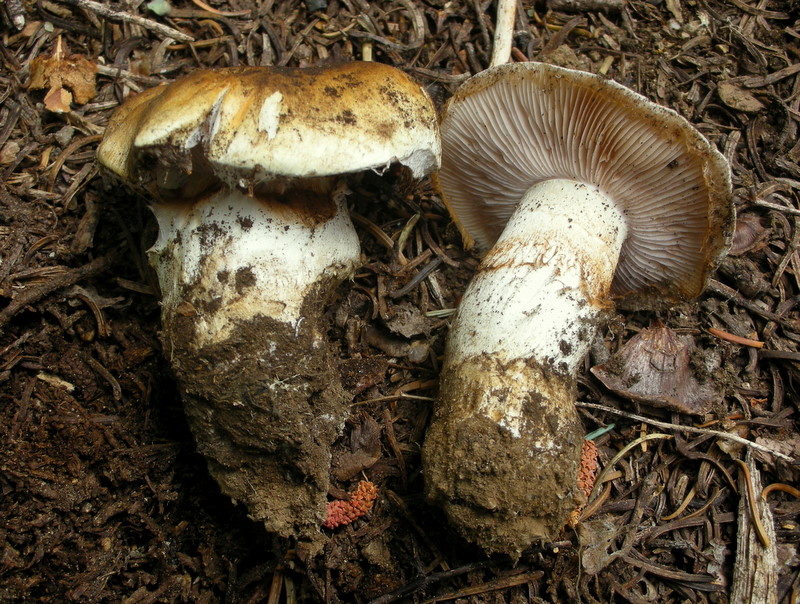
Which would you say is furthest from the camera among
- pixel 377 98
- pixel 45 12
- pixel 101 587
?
pixel 45 12

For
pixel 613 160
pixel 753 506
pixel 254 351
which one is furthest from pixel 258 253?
pixel 753 506

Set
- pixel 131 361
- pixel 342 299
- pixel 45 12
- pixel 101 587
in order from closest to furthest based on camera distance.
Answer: pixel 101 587 → pixel 131 361 → pixel 342 299 → pixel 45 12

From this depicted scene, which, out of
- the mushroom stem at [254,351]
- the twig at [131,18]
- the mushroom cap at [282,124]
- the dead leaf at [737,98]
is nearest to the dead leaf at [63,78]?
the twig at [131,18]

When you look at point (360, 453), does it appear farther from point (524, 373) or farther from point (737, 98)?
point (737, 98)

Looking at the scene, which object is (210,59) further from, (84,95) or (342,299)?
(342,299)

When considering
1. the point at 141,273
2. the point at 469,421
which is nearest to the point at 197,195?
the point at 141,273

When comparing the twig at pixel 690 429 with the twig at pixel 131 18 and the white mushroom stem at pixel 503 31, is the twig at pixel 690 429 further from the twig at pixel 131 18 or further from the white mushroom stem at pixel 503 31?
the twig at pixel 131 18

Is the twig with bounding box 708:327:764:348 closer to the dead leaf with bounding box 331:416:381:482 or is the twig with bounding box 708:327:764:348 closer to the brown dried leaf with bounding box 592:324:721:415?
the brown dried leaf with bounding box 592:324:721:415

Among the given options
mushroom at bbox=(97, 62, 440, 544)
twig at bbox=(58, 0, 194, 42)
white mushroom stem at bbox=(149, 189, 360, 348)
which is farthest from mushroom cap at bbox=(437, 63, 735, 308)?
twig at bbox=(58, 0, 194, 42)
